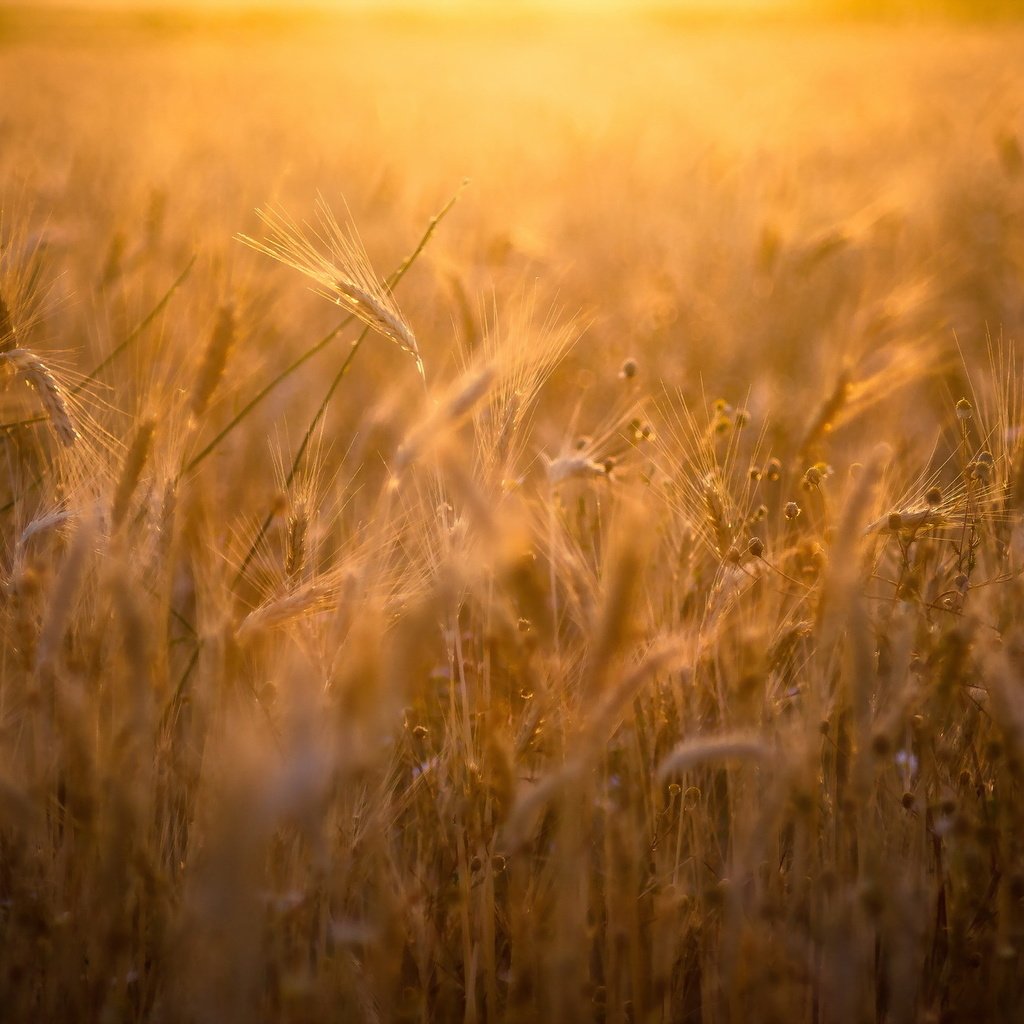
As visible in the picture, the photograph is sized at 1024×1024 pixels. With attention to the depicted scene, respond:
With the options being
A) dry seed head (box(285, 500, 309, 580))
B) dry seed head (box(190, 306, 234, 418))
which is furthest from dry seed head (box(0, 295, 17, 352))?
dry seed head (box(285, 500, 309, 580))

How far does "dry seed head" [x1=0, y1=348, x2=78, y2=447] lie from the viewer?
Result: 4.47 ft

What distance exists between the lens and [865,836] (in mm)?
1068

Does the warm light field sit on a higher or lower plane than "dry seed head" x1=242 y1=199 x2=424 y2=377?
lower

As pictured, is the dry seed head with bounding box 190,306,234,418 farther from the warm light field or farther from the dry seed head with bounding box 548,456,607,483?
the dry seed head with bounding box 548,456,607,483

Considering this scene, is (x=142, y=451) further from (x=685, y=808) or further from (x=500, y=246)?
(x=500, y=246)

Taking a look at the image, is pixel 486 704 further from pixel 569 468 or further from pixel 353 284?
pixel 353 284

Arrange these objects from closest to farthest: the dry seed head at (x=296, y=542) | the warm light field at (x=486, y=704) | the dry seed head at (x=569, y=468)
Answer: the warm light field at (x=486, y=704) < the dry seed head at (x=296, y=542) < the dry seed head at (x=569, y=468)

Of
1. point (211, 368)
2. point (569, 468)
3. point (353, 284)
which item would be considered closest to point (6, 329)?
point (211, 368)

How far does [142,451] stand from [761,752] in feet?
2.64

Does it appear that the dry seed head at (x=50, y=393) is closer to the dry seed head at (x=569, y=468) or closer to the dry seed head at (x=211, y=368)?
the dry seed head at (x=211, y=368)

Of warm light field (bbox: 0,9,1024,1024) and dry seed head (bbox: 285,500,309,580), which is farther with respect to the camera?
dry seed head (bbox: 285,500,309,580)

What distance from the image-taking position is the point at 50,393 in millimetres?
1373

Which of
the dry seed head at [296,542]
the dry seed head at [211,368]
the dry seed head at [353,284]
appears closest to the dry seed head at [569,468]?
the dry seed head at [353,284]

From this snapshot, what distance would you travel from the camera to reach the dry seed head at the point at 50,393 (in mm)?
1361
